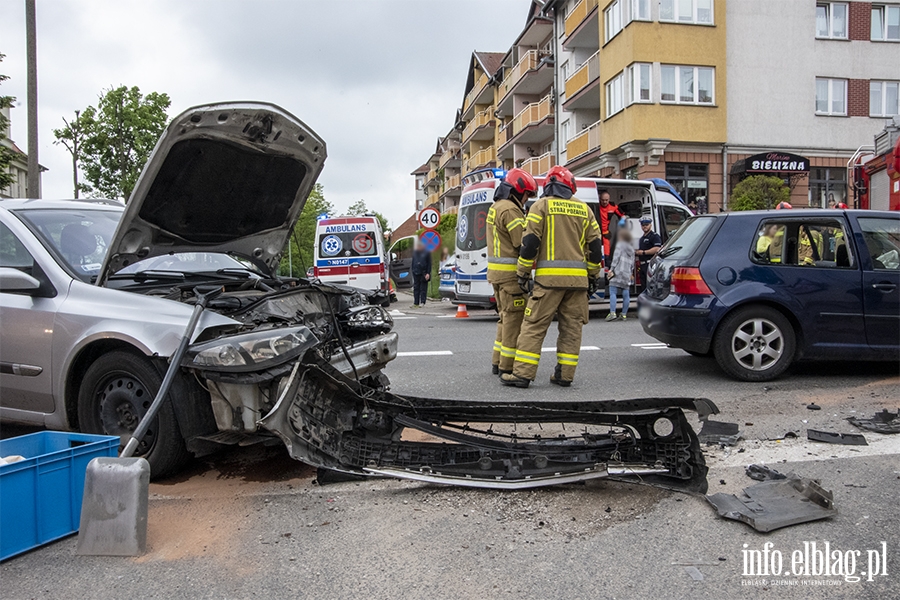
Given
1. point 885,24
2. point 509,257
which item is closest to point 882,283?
point 509,257

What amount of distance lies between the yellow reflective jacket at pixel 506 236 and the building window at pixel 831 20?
23655 millimetres

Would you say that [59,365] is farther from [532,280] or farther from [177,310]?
[532,280]

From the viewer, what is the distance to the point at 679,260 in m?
6.87

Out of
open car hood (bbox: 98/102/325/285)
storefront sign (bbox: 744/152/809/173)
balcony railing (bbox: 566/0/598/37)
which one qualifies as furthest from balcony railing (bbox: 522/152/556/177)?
open car hood (bbox: 98/102/325/285)

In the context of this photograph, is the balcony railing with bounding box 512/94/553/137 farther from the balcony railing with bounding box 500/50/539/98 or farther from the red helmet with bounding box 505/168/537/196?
the red helmet with bounding box 505/168/537/196

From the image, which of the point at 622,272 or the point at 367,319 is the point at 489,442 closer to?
the point at 367,319

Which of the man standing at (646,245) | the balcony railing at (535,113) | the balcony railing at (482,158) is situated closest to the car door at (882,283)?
the man standing at (646,245)

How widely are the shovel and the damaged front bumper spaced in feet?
2.09

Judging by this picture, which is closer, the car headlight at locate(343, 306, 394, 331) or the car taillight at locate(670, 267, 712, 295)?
the car headlight at locate(343, 306, 394, 331)

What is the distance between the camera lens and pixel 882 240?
256 inches

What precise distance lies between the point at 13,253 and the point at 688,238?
5.71 meters

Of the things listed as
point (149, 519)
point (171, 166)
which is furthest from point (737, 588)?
point (171, 166)

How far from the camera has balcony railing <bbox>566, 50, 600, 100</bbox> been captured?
27469 millimetres

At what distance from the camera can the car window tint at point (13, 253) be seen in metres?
4.42
